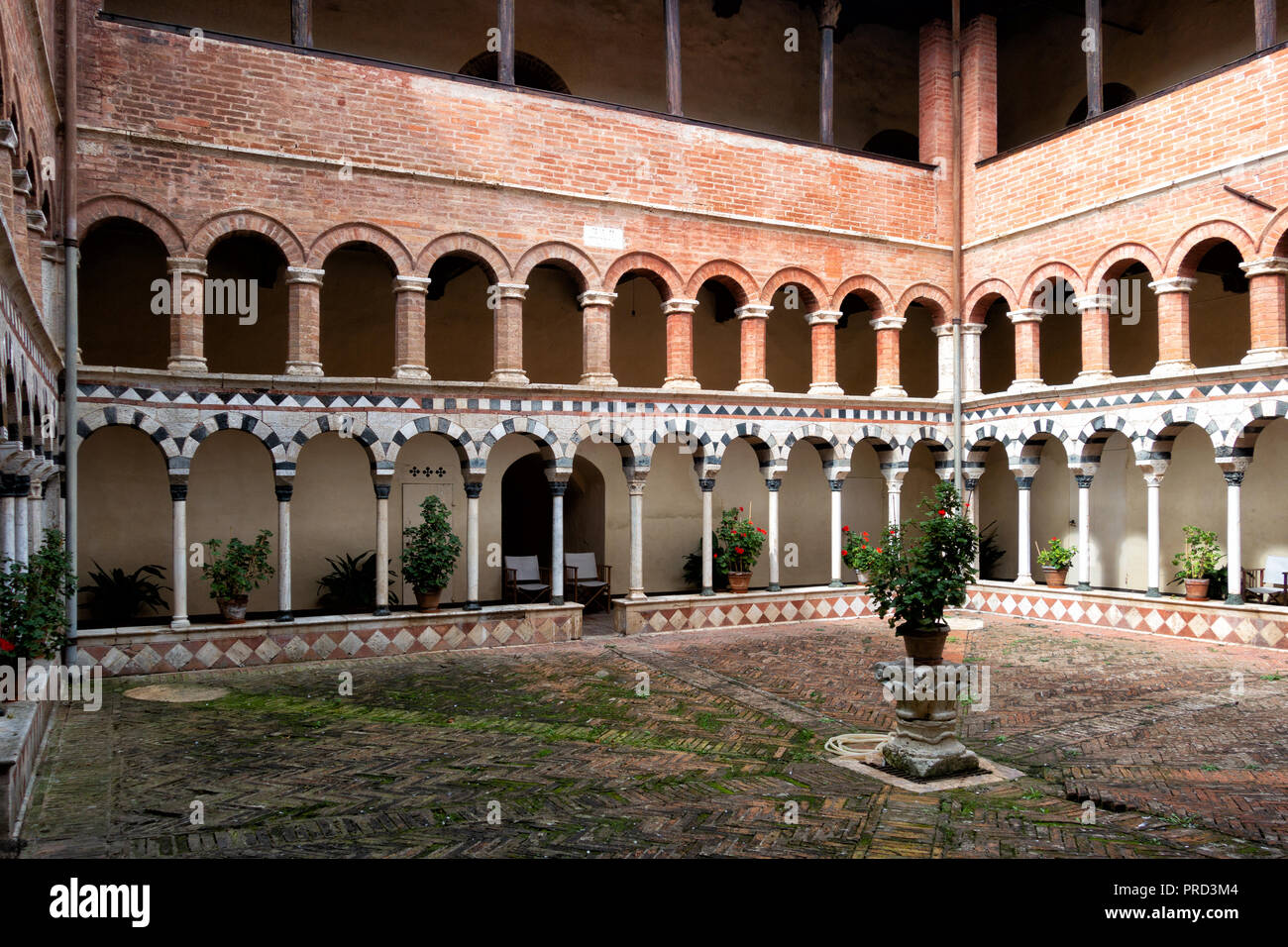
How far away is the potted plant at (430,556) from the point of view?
13148 mm

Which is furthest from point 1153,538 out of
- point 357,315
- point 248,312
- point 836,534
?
point 248,312

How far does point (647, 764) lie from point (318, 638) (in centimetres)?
634

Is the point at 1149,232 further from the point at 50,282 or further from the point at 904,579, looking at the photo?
the point at 50,282

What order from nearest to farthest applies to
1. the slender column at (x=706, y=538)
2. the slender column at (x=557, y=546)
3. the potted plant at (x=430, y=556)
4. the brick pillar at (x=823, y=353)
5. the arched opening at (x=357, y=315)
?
the potted plant at (x=430, y=556) → the slender column at (x=557, y=546) → the slender column at (x=706, y=538) → the arched opening at (x=357, y=315) → the brick pillar at (x=823, y=353)

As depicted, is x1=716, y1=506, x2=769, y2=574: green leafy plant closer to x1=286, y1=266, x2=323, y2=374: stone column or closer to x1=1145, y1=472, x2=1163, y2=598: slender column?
x1=1145, y1=472, x2=1163, y2=598: slender column

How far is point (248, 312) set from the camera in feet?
50.2

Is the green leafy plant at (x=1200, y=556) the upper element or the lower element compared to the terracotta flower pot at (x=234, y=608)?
upper

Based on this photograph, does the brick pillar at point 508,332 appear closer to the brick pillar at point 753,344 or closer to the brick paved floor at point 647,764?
the brick pillar at point 753,344

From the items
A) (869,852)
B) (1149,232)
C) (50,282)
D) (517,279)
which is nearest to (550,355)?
(517,279)

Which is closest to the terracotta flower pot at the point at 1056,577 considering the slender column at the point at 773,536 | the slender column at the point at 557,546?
the slender column at the point at 773,536

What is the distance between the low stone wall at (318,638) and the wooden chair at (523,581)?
173 centimetres

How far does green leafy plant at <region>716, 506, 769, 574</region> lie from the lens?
51.2 ft

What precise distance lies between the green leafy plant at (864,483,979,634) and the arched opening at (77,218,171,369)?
1169 centimetres

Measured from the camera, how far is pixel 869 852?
5844 millimetres
